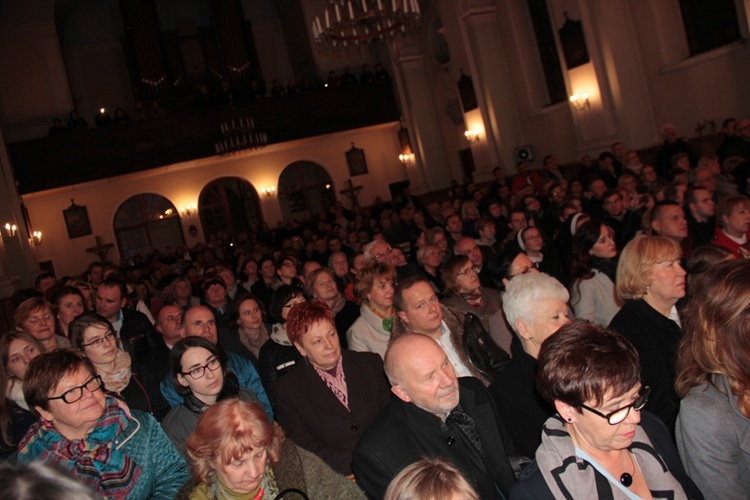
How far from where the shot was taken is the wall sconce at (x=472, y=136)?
16297 millimetres

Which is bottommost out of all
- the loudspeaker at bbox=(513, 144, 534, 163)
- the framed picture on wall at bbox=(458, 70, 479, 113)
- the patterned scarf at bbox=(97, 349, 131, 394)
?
the patterned scarf at bbox=(97, 349, 131, 394)

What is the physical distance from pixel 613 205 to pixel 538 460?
511 cm

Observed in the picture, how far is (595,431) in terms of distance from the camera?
194 centimetres

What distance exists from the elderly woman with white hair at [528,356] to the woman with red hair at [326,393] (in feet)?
2.35

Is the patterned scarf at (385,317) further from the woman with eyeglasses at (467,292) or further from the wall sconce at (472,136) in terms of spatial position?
the wall sconce at (472,136)

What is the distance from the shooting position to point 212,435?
2.42 meters

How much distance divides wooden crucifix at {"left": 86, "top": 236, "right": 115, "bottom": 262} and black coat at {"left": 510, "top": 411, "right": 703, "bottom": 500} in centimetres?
1762

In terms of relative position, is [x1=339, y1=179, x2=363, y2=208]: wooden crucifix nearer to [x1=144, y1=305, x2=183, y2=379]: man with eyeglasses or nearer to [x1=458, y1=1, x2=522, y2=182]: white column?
[x1=458, y1=1, x2=522, y2=182]: white column

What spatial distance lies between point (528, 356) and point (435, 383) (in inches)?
25.1

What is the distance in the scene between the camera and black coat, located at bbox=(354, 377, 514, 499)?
2539 millimetres

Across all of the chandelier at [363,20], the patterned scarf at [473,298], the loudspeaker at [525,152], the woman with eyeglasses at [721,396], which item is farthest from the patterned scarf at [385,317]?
the loudspeaker at [525,152]

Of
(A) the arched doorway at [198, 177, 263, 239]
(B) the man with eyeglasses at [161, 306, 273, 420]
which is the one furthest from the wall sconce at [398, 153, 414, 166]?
(B) the man with eyeglasses at [161, 306, 273, 420]

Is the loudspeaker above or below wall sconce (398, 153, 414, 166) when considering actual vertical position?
below

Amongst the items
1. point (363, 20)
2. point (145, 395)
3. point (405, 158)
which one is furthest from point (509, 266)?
point (405, 158)
